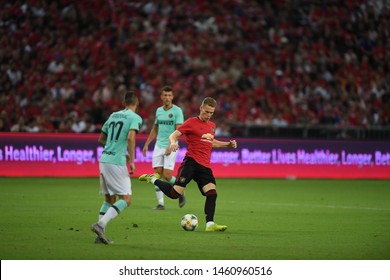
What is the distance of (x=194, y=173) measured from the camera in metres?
13.4

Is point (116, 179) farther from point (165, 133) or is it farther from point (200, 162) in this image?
point (165, 133)

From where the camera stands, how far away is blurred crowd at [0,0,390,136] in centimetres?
2838

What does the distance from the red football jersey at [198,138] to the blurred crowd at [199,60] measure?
13.7 metres

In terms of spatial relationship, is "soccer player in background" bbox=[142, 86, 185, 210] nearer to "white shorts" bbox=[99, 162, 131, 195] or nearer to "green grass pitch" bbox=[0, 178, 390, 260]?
"green grass pitch" bbox=[0, 178, 390, 260]

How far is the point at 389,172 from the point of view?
27.8 m

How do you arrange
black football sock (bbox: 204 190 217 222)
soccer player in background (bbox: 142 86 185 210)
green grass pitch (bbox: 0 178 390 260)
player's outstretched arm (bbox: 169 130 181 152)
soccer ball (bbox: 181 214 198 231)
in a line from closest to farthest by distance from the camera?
green grass pitch (bbox: 0 178 390 260), player's outstretched arm (bbox: 169 130 181 152), soccer ball (bbox: 181 214 198 231), black football sock (bbox: 204 190 217 222), soccer player in background (bbox: 142 86 185 210)

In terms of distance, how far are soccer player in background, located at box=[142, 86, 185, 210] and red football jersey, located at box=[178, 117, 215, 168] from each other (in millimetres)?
3694

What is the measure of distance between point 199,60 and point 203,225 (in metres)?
17.5

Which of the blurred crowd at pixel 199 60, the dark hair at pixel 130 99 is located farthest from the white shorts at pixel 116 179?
the blurred crowd at pixel 199 60

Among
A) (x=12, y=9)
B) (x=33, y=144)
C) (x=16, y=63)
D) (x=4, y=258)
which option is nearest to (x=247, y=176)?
(x=33, y=144)

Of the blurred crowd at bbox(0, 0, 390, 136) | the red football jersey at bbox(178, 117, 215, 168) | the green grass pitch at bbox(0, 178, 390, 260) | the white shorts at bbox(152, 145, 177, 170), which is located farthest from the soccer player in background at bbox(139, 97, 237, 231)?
the blurred crowd at bbox(0, 0, 390, 136)

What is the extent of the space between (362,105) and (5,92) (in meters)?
12.6

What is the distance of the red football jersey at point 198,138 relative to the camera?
13.4 metres

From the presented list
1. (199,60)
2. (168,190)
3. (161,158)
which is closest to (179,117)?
(161,158)
